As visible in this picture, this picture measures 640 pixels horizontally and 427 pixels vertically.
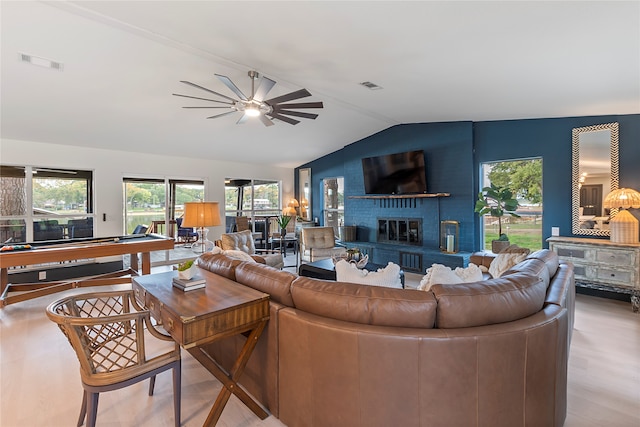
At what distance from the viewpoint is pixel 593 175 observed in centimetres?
429

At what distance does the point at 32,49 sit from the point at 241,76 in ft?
6.55

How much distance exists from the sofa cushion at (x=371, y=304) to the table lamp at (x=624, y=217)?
377 centimetres

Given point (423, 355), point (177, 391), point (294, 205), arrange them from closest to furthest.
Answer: point (423, 355)
point (177, 391)
point (294, 205)

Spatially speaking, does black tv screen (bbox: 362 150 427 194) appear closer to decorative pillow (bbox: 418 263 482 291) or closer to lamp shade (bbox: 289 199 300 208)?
lamp shade (bbox: 289 199 300 208)

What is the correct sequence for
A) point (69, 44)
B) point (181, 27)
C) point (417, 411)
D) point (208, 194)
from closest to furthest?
point (417, 411) → point (181, 27) → point (69, 44) → point (208, 194)

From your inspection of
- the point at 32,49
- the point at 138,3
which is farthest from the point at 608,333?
the point at 32,49

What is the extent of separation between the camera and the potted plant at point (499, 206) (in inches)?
191

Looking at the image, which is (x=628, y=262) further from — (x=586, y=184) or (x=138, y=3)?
(x=138, y=3)

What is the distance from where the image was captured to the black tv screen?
6020mm

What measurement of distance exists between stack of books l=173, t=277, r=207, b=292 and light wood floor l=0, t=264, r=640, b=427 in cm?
82

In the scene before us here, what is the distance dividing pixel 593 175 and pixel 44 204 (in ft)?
28.6

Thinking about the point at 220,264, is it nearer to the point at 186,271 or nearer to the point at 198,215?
the point at 186,271

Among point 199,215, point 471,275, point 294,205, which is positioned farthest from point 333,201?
point 471,275

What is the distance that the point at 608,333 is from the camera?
123 inches
